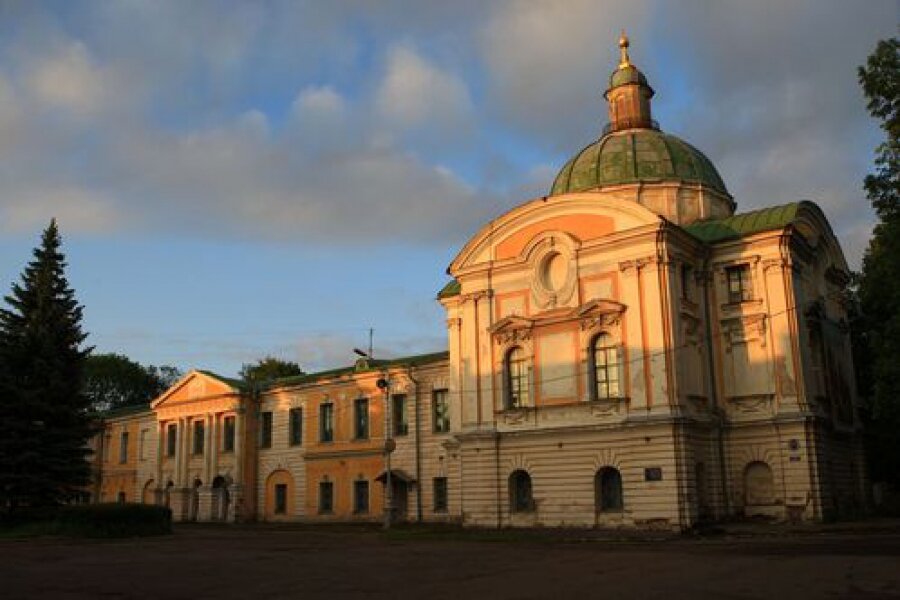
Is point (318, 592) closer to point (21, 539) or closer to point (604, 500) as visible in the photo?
point (604, 500)

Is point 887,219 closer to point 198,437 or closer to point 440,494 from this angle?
point 440,494

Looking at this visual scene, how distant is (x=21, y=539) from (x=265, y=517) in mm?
17257

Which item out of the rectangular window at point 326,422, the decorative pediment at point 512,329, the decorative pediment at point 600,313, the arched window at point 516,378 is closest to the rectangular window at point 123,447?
the rectangular window at point 326,422

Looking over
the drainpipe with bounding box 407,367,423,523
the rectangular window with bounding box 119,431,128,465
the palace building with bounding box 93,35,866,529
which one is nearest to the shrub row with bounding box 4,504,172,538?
the palace building with bounding box 93,35,866,529

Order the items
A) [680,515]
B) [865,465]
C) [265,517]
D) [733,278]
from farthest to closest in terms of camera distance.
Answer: [265,517] < [865,465] < [733,278] < [680,515]

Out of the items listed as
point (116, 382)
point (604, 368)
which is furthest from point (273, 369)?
point (604, 368)

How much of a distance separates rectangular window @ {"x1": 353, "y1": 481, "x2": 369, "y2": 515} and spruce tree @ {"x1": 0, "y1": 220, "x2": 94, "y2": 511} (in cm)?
1253

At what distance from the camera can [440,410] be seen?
40.0 metres

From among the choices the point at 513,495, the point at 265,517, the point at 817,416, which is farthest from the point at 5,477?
the point at 817,416

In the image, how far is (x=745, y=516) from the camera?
29578mm

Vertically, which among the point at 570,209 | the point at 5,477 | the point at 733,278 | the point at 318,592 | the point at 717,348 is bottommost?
the point at 318,592

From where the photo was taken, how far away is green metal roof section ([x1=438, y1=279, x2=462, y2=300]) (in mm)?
36281

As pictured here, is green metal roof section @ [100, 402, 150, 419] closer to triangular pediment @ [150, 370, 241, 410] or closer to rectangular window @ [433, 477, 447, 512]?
triangular pediment @ [150, 370, 241, 410]

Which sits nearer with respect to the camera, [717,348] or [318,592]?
[318,592]
